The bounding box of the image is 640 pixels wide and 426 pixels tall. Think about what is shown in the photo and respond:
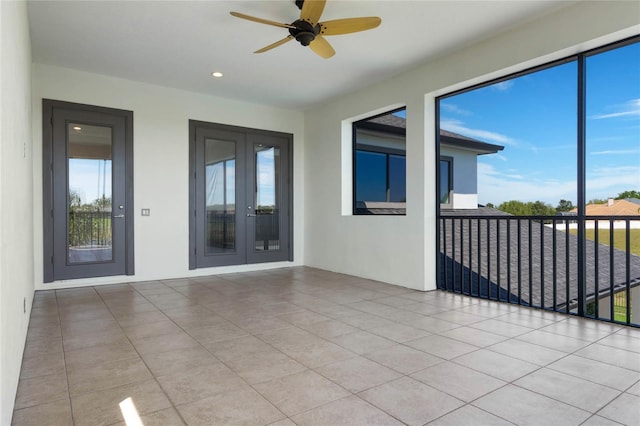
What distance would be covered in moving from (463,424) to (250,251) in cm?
503

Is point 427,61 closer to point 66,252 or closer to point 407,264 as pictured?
point 407,264

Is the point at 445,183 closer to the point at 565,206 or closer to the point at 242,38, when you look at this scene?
the point at 565,206

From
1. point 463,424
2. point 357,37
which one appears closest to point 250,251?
point 357,37

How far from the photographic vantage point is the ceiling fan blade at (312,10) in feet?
9.74

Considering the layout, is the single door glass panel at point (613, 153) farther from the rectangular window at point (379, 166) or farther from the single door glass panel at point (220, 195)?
the single door glass panel at point (220, 195)

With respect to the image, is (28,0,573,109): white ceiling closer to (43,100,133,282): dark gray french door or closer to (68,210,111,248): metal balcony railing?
(43,100,133,282): dark gray french door

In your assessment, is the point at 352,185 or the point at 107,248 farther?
the point at 352,185

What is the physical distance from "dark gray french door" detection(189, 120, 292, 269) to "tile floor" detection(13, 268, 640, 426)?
1.96m

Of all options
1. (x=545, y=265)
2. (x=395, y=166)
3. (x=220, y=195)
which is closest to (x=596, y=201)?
(x=545, y=265)

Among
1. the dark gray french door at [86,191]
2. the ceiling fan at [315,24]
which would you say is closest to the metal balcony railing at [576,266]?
the ceiling fan at [315,24]

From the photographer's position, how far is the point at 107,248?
5.22 meters

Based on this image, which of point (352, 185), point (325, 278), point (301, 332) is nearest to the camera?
point (301, 332)

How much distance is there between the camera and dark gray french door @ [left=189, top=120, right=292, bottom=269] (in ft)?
19.5

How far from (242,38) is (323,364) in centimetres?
334
